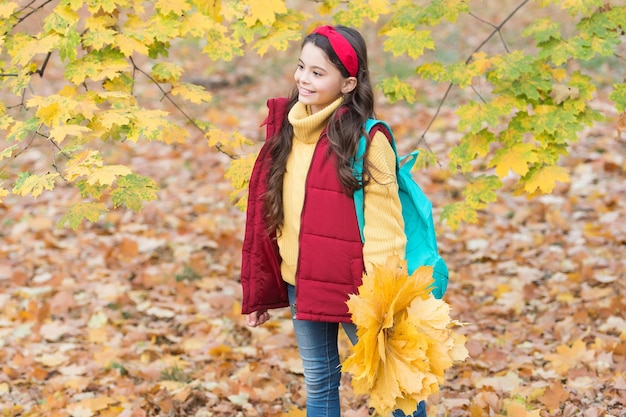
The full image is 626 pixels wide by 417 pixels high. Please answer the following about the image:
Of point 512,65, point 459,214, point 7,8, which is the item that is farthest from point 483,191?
point 7,8

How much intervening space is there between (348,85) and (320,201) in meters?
0.44

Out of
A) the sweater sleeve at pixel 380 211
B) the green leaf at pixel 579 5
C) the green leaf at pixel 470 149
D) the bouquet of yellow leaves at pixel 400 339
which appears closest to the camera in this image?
the bouquet of yellow leaves at pixel 400 339

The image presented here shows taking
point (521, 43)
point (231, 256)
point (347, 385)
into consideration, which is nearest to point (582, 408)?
point (347, 385)

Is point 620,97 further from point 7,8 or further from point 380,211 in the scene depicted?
point 7,8

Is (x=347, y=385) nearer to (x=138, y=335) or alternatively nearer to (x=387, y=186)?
(x=138, y=335)

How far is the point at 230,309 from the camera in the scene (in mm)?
4887

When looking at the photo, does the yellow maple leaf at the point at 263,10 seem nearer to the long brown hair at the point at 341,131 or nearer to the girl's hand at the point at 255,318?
the long brown hair at the point at 341,131

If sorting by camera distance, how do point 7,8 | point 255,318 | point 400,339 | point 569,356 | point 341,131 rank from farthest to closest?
point 569,356 < point 7,8 < point 255,318 < point 341,131 < point 400,339

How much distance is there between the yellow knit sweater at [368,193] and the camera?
2.26m

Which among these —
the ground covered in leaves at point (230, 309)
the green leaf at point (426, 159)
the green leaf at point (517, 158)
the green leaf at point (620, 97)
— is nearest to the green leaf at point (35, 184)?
the ground covered in leaves at point (230, 309)

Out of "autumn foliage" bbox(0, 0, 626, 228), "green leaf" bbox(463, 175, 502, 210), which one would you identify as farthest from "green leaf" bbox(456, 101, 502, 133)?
"green leaf" bbox(463, 175, 502, 210)

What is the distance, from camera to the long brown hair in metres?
2.27

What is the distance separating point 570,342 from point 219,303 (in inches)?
96.0

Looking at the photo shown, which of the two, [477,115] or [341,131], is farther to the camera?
[477,115]
